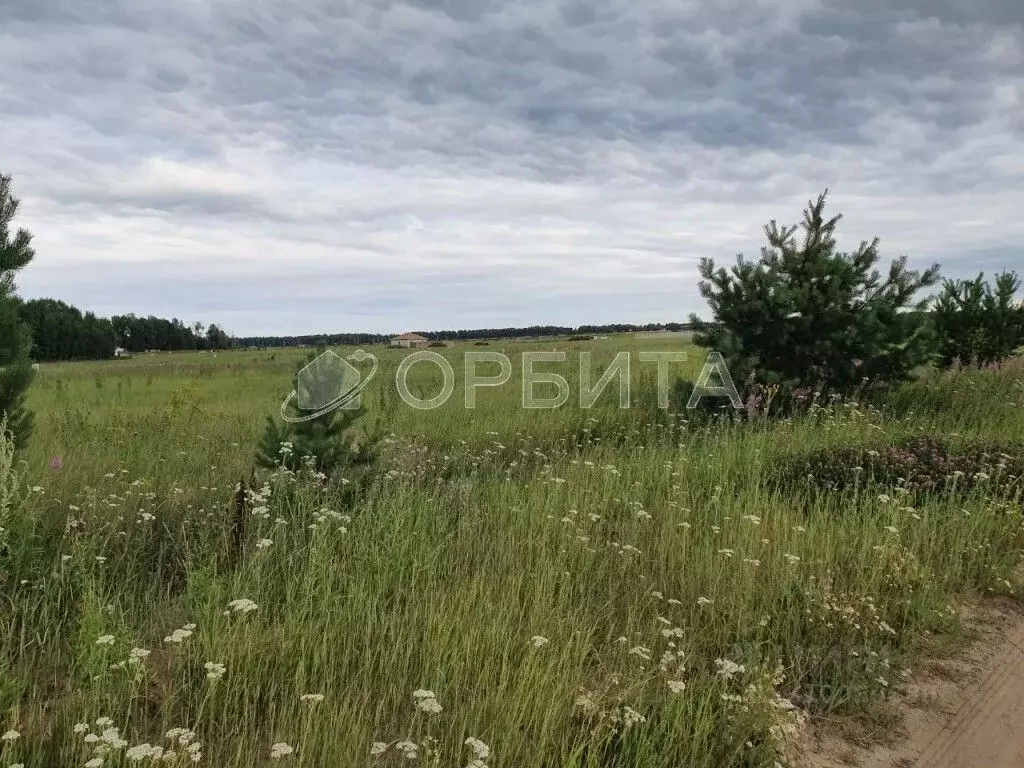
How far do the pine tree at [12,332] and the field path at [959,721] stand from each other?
6.41 meters

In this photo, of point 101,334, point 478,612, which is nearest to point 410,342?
point 101,334

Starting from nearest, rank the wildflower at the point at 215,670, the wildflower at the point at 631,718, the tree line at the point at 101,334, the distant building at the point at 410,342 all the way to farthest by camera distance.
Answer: the wildflower at the point at 215,670
the wildflower at the point at 631,718
the distant building at the point at 410,342
the tree line at the point at 101,334

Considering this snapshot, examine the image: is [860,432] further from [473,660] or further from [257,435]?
[257,435]

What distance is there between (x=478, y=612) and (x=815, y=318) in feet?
30.0

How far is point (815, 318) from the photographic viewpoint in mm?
10992

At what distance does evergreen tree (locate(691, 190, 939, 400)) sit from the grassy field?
3.45 metres

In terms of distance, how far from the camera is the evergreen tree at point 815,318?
1082 cm

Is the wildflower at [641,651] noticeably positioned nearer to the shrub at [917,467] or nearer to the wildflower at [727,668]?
the wildflower at [727,668]

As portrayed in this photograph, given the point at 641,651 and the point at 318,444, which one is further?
the point at 318,444

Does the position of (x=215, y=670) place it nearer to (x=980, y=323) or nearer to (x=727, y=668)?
(x=727, y=668)

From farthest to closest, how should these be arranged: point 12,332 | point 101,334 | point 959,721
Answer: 1. point 101,334
2. point 12,332
3. point 959,721

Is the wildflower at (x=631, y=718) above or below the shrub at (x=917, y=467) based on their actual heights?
below

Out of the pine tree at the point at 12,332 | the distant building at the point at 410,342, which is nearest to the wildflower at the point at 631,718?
the pine tree at the point at 12,332

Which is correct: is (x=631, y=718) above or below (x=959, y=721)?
above
